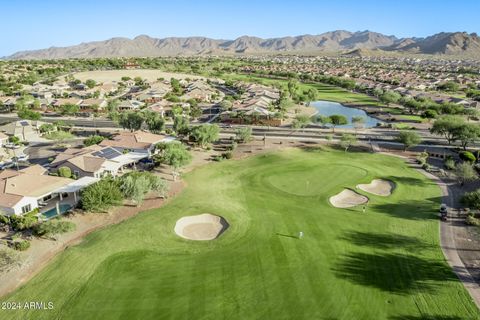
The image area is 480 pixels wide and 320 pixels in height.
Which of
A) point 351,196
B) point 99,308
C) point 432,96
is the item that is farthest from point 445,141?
point 99,308

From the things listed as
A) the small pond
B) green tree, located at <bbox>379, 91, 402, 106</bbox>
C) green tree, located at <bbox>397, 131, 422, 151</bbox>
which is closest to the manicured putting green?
green tree, located at <bbox>397, 131, 422, 151</bbox>

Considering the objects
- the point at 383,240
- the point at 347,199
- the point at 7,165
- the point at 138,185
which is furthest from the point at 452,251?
the point at 7,165

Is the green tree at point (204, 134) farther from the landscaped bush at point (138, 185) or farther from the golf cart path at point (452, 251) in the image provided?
the golf cart path at point (452, 251)

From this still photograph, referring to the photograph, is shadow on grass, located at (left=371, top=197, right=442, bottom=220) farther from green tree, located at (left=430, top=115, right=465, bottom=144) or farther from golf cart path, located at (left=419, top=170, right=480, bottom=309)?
green tree, located at (left=430, top=115, right=465, bottom=144)

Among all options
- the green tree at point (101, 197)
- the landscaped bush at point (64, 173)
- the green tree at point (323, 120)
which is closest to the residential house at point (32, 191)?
the landscaped bush at point (64, 173)

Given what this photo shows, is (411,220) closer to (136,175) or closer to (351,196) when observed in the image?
(351,196)

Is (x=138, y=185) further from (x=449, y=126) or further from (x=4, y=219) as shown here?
(x=449, y=126)
